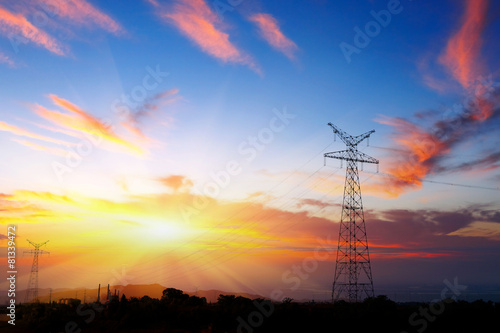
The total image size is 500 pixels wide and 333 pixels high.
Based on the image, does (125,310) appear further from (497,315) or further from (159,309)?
(497,315)

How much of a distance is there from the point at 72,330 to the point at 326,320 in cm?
2927

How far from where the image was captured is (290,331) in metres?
45.1

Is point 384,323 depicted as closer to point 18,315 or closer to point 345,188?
point 345,188

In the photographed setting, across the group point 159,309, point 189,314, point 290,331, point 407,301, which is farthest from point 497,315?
point 159,309

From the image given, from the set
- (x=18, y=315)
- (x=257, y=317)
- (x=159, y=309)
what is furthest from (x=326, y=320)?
(x=18, y=315)

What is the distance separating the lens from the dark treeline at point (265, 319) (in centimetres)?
4566

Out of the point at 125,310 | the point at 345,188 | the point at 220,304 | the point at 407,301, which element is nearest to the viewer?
the point at 125,310

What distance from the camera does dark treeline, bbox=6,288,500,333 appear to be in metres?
45.7

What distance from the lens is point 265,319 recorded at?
153ft

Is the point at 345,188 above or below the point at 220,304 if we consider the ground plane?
above

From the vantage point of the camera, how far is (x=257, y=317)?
154 ft

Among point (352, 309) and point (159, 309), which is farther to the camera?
point (159, 309)

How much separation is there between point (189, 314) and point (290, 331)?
12.1m

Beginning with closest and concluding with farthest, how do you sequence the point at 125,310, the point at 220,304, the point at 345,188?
1. the point at 125,310
2. the point at 220,304
3. the point at 345,188
